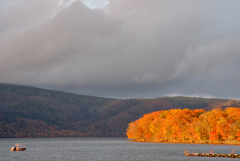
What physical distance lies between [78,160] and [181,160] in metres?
45.2

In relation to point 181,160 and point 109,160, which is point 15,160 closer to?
point 109,160

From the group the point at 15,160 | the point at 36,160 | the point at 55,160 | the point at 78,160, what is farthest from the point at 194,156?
the point at 15,160

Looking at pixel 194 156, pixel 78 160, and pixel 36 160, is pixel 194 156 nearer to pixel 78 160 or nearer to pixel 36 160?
pixel 78 160

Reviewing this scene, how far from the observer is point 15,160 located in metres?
157

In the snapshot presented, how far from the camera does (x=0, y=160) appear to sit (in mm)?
157625

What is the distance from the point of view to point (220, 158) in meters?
139

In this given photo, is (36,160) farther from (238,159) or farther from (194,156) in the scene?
(238,159)

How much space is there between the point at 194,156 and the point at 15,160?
8171 centimetres

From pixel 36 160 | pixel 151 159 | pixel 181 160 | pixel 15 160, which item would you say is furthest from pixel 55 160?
pixel 181 160

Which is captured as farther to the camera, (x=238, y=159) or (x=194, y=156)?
(x=194, y=156)

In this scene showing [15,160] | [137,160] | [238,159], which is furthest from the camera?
[15,160]

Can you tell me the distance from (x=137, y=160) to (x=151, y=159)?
7.00m

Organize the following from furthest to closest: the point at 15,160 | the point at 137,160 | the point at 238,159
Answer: the point at 15,160 → the point at 137,160 → the point at 238,159

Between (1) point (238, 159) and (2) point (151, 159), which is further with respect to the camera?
(2) point (151, 159)
